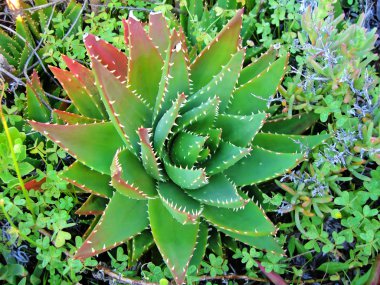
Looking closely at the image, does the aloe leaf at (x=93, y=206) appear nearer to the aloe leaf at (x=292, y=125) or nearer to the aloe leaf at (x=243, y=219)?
the aloe leaf at (x=243, y=219)

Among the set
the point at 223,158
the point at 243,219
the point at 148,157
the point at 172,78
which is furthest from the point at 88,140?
the point at 243,219

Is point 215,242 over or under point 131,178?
under

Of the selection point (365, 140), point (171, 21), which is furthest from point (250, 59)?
point (365, 140)

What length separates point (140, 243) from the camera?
1.73 m

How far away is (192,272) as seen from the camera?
66.3 inches

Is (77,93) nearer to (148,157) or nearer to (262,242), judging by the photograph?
(148,157)

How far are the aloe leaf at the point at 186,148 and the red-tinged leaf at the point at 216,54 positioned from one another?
0.83ft

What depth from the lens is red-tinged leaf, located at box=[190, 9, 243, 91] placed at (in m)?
1.74

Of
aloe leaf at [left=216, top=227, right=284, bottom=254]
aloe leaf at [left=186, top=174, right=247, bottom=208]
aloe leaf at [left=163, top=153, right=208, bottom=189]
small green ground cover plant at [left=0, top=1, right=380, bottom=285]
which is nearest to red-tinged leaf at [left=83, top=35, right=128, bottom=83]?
small green ground cover plant at [left=0, top=1, right=380, bottom=285]

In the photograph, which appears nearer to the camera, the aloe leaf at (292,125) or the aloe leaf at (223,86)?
the aloe leaf at (223,86)

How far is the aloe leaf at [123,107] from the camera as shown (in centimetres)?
147

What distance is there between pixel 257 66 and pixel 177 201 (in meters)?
0.64

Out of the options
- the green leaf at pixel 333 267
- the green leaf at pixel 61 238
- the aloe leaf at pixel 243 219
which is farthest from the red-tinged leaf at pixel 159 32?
the green leaf at pixel 333 267

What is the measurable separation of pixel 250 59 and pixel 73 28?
0.86 metres
